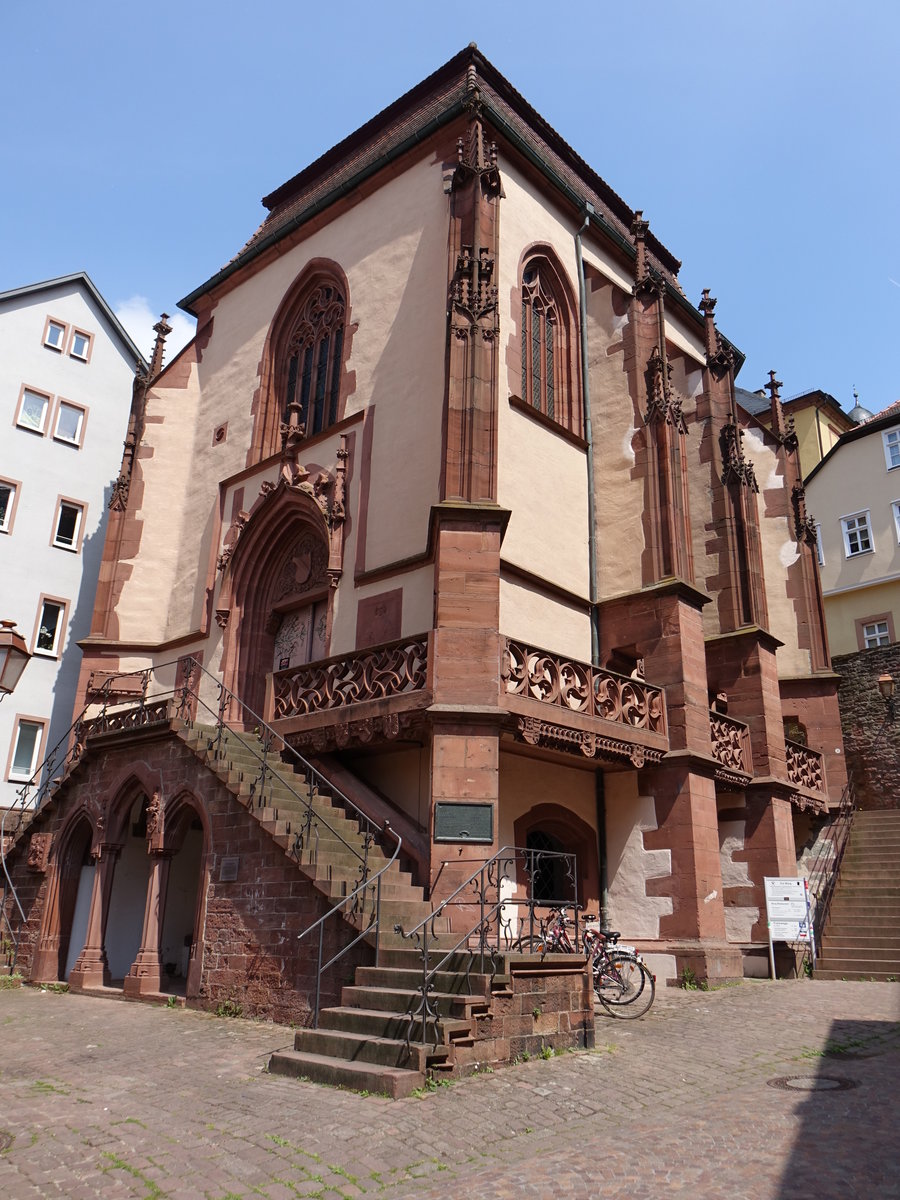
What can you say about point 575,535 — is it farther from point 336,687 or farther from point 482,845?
point 482,845

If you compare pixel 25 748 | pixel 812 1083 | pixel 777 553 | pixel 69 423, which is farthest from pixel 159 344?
pixel 812 1083

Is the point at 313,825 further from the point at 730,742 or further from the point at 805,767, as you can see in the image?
the point at 805,767

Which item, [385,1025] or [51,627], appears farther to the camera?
[51,627]

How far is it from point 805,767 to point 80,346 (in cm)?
2116

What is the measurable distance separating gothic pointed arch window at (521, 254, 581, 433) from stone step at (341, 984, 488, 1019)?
11245mm

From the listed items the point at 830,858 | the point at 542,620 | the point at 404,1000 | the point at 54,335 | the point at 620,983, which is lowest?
the point at 404,1000

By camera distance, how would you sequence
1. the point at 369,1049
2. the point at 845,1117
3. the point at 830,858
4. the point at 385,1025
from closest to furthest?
the point at 845,1117 < the point at 369,1049 < the point at 385,1025 < the point at 830,858

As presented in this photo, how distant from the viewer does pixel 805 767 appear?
19.8m

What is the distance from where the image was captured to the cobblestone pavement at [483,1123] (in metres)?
5.43

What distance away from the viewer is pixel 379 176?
19.6 m

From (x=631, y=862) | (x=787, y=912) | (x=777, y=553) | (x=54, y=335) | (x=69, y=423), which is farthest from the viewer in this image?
(x=54, y=335)

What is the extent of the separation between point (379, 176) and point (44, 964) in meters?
15.5

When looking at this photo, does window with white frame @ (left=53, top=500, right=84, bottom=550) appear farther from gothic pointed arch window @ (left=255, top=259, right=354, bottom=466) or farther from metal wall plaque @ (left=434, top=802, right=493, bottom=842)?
metal wall plaque @ (left=434, top=802, right=493, bottom=842)

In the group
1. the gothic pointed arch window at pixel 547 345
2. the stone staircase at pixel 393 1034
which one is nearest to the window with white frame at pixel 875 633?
the gothic pointed arch window at pixel 547 345
